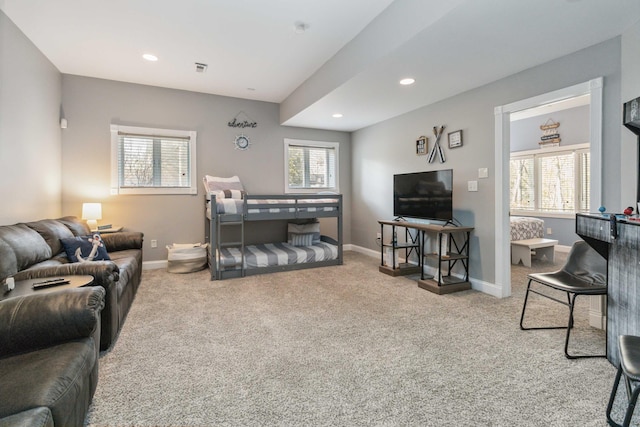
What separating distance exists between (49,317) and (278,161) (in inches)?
174

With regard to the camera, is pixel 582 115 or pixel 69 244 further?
pixel 582 115

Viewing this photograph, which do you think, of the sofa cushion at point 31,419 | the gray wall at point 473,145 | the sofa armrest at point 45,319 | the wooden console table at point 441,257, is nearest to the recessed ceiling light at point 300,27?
the gray wall at point 473,145

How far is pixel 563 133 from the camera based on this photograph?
6.05 metres

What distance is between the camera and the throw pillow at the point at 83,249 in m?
2.90

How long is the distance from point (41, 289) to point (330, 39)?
126 inches

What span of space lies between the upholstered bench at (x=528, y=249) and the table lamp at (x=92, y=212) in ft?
20.0

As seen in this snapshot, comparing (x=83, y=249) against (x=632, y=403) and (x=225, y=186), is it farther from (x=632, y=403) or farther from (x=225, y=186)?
(x=632, y=403)

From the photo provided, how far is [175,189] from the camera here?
484 centimetres

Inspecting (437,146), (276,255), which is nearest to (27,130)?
(276,255)

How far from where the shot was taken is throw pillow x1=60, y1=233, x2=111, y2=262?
2.90 metres

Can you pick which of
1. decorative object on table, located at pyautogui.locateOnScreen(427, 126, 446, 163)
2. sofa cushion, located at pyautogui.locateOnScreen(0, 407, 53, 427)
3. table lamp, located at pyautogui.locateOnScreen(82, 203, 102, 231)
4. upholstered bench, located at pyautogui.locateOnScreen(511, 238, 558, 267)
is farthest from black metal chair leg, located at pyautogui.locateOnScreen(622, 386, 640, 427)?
table lamp, located at pyautogui.locateOnScreen(82, 203, 102, 231)

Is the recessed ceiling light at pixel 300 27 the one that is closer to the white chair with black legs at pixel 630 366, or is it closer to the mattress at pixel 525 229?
the white chair with black legs at pixel 630 366

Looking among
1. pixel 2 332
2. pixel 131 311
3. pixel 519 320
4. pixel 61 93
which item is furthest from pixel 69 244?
pixel 519 320

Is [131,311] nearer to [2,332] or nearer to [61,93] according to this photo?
[2,332]
